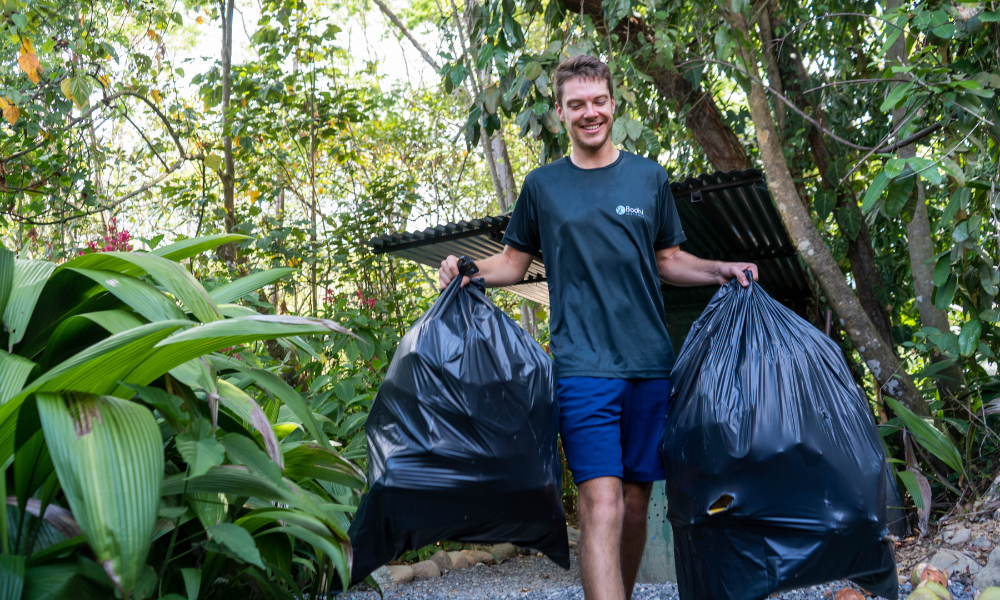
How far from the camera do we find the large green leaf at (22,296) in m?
1.60

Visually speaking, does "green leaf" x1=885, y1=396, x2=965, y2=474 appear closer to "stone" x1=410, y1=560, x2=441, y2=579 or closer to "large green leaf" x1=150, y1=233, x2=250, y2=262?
"stone" x1=410, y1=560, x2=441, y2=579

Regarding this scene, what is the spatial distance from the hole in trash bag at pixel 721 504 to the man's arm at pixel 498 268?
885mm

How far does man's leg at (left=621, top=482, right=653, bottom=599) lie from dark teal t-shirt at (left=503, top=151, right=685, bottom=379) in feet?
1.11

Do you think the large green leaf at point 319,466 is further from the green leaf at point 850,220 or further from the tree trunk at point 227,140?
the green leaf at point 850,220

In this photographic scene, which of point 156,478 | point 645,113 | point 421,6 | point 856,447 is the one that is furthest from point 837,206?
point 421,6

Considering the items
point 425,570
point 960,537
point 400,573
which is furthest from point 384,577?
point 960,537

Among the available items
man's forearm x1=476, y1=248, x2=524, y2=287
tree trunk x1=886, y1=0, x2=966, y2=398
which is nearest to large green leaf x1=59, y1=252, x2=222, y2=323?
man's forearm x1=476, y1=248, x2=524, y2=287

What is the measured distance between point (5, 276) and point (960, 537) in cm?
366

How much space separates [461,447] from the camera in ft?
5.83

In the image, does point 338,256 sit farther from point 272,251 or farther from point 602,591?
point 602,591

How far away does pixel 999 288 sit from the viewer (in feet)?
10.5

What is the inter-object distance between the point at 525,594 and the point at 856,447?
6.60 feet

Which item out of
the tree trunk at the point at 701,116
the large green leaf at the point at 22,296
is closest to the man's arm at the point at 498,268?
the large green leaf at the point at 22,296

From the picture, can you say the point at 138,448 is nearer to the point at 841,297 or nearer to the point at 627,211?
Result: the point at 627,211
